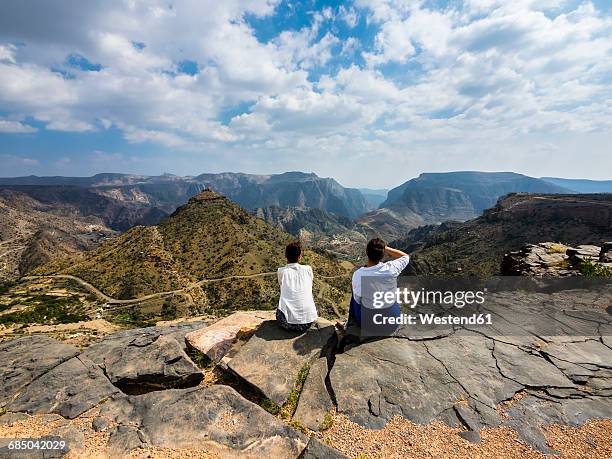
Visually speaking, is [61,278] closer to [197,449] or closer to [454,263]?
[197,449]

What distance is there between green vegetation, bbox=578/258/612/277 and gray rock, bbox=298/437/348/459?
16869mm

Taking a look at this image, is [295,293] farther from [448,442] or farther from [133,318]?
[133,318]

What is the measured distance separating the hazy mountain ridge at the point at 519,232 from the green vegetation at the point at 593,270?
69471mm

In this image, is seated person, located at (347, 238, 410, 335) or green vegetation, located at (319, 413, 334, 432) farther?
seated person, located at (347, 238, 410, 335)

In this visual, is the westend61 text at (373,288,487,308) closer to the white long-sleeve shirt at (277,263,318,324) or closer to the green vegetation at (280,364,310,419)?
the white long-sleeve shirt at (277,263,318,324)

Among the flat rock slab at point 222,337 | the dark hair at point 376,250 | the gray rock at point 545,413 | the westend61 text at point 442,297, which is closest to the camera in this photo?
the gray rock at point 545,413

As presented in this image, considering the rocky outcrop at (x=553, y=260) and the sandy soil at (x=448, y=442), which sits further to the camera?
the rocky outcrop at (x=553, y=260)

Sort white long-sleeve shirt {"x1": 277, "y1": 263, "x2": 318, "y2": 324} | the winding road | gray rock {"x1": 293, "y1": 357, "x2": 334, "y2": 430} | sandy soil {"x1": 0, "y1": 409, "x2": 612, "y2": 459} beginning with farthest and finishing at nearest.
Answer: the winding road, white long-sleeve shirt {"x1": 277, "y1": 263, "x2": 318, "y2": 324}, gray rock {"x1": 293, "y1": 357, "x2": 334, "y2": 430}, sandy soil {"x1": 0, "y1": 409, "x2": 612, "y2": 459}

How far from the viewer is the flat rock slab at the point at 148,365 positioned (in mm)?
8164

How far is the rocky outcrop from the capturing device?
16.7 meters

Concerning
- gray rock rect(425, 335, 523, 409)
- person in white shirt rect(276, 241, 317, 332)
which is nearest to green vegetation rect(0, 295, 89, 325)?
person in white shirt rect(276, 241, 317, 332)

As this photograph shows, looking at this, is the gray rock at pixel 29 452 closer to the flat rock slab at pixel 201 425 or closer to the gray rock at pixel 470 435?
the flat rock slab at pixel 201 425
